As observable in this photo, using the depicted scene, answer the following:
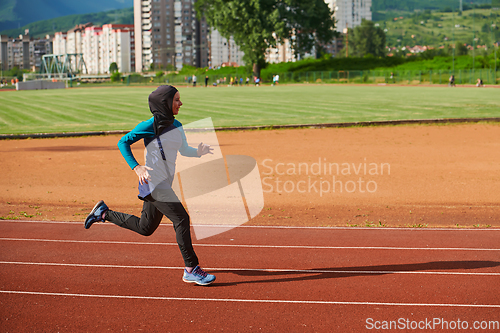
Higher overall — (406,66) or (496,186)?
(406,66)

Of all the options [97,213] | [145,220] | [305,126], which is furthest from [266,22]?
[145,220]

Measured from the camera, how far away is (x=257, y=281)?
589 centimetres

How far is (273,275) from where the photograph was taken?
6.09 m

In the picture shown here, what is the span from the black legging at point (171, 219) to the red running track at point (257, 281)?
39cm

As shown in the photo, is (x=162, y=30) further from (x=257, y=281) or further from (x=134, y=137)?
(x=257, y=281)

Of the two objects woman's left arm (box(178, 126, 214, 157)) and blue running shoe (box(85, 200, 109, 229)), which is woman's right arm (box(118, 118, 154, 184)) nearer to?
woman's left arm (box(178, 126, 214, 157))

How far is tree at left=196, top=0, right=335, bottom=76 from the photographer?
2822 inches

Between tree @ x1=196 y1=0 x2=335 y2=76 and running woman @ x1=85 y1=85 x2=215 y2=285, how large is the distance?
67.7 m

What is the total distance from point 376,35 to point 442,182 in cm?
14883

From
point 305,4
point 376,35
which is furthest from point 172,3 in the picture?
point 305,4

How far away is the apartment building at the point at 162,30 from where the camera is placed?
623 ft

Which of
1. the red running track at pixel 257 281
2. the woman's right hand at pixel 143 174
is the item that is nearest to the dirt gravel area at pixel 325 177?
the red running track at pixel 257 281

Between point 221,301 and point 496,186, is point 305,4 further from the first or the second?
point 221,301

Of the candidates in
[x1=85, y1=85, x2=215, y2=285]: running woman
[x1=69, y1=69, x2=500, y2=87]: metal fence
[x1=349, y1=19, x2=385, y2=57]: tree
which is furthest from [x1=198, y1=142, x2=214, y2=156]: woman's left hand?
[x1=349, y1=19, x2=385, y2=57]: tree
